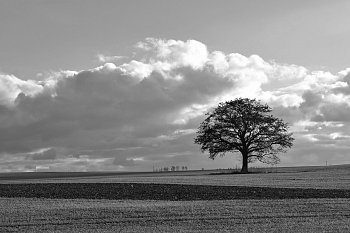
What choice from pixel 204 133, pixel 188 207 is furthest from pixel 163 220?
pixel 204 133

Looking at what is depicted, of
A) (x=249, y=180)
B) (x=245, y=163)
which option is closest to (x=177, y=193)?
(x=249, y=180)

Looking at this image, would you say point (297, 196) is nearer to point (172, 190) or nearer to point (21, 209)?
point (172, 190)

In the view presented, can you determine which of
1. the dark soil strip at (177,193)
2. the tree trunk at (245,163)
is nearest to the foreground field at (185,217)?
the dark soil strip at (177,193)

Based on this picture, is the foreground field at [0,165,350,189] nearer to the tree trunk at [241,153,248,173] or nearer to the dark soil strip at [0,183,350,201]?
the dark soil strip at [0,183,350,201]

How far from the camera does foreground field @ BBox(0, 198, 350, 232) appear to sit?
63.6 ft

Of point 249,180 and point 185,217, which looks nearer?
point 185,217

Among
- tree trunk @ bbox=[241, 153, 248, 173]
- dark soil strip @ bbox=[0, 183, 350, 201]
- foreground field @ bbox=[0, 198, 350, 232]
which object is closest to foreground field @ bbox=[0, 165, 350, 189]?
dark soil strip @ bbox=[0, 183, 350, 201]

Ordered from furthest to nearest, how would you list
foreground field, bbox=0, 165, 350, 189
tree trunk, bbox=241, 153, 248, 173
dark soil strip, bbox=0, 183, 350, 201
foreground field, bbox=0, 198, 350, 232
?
tree trunk, bbox=241, 153, 248, 173
foreground field, bbox=0, 165, 350, 189
dark soil strip, bbox=0, 183, 350, 201
foreground field, bbox=0, 198, 350, 232

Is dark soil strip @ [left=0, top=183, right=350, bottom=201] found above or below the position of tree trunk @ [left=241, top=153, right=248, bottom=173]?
below

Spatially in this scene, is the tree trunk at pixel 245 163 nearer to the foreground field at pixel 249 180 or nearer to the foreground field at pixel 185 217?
the foreground field at pixel 249 180

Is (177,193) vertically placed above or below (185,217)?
above

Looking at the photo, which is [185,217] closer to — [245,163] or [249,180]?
[249,180]

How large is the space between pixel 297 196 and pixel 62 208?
44.8 ft

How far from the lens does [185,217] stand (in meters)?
21.7
